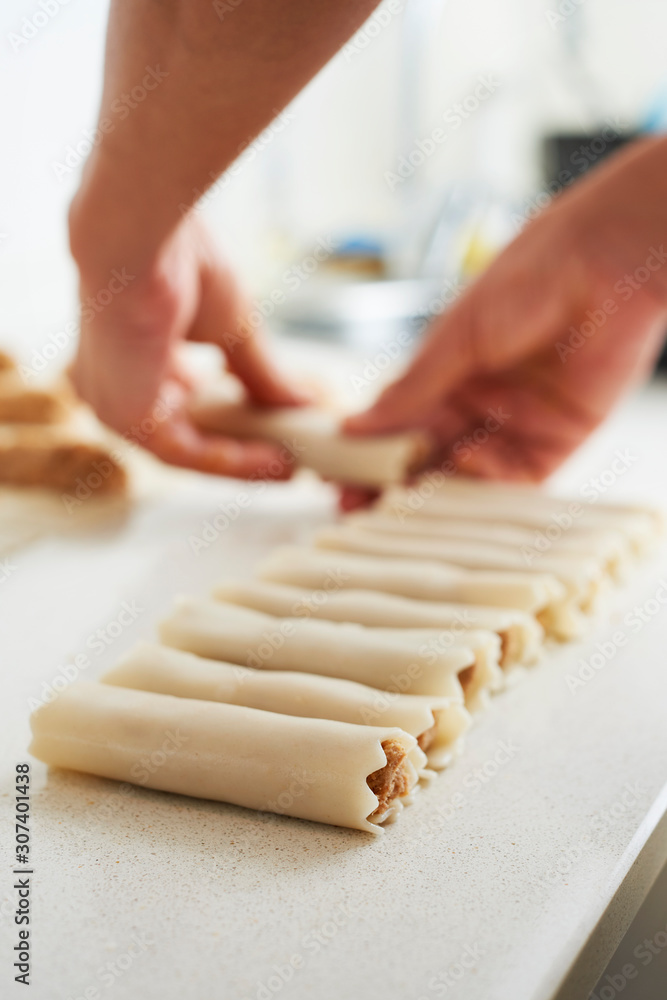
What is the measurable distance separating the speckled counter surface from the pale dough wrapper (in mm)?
55

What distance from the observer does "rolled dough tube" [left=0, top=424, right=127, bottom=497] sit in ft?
8.10

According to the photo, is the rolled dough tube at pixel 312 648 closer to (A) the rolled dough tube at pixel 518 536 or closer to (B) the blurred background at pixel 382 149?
(A) the rolled dough tube at pixel 518 536

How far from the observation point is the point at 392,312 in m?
3.93

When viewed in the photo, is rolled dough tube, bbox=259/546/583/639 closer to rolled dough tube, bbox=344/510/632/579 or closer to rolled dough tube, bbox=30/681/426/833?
rolled dough tube, bbox=344/510/632/579

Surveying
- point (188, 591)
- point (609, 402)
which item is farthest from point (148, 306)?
point (609, 402)

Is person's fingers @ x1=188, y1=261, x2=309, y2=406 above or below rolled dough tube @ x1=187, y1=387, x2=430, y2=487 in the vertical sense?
above

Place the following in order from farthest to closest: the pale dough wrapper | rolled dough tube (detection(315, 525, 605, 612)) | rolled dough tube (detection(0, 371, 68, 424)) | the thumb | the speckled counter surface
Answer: rolled dough tube (detection(0, 371, 68, 424)) < the thumb < rolled dough tube (detection(315, 525, 605, 612)) < the pale dough wrapper < the speckled counter surface

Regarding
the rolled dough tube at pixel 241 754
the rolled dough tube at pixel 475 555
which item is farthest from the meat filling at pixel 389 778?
the rolled dough tube at pixel 475 555

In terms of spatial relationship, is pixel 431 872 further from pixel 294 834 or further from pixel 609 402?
pixel 609 402

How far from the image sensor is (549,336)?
2.27 meters

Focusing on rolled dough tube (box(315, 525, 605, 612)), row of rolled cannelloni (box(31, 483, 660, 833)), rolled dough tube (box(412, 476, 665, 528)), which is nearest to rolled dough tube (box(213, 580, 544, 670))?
row of rolled cannelloni (box(31, 483, 660, 833))

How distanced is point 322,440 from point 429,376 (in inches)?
11.9

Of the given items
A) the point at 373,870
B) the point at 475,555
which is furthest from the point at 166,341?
the point at 373,870

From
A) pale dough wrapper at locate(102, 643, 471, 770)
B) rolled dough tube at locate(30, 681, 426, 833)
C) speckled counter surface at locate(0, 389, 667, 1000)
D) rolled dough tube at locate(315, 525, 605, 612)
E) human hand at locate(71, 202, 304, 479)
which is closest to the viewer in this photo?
speckled counter surface at locate(0, 389, 667, 1000)
